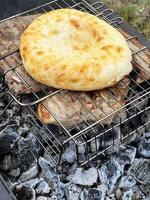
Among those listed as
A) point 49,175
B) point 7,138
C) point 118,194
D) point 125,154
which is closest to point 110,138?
point 125,154

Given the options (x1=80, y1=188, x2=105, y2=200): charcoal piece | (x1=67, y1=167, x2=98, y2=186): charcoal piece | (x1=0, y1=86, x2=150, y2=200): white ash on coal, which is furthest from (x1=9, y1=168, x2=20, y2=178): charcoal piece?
(x1=80, y1=188, x2=105, y2=200): charcoal piece

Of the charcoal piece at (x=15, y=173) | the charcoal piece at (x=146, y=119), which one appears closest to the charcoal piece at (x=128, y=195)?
the charcoal piece at (x=146, y=119)

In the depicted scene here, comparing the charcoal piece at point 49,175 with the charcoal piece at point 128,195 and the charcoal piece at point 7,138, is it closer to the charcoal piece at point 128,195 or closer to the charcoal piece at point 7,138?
the charcoal piece at point 7,138

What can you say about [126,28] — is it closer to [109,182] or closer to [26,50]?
Answer: [26,50]

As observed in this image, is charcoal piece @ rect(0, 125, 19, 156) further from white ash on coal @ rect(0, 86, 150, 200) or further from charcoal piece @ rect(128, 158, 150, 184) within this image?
charcoal piece @ rect(128, 158, 150, 184)

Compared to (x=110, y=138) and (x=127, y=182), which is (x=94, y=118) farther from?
(x=127, y=182)

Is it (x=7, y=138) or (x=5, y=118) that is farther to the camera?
(x=5, y=118)

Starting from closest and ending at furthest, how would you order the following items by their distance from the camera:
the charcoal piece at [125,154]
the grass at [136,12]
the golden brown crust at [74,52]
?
the golden brown crust at [74,52]
the charcoal piece at [125,154]
the grass at [136,12]
